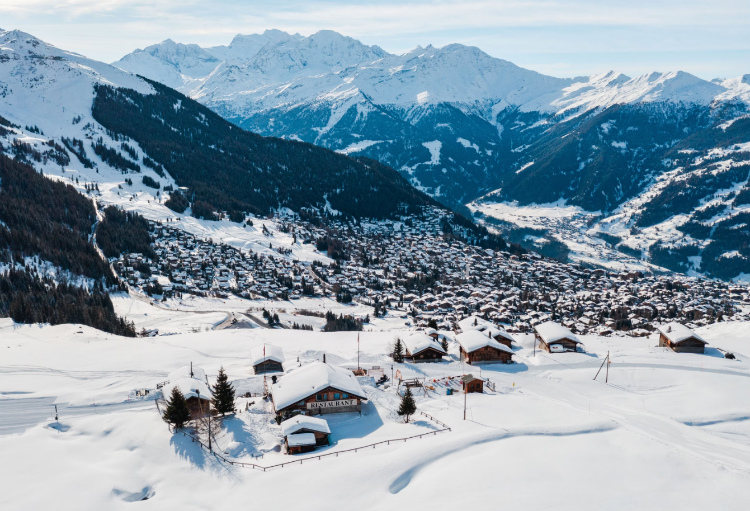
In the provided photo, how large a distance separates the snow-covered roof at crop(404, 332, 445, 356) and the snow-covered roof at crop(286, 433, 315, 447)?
26008 millimetres

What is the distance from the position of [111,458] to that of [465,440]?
29290 mm

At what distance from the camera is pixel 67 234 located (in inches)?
5778

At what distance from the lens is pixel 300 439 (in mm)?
42719

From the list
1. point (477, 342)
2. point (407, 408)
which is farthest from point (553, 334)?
point (407, 408)

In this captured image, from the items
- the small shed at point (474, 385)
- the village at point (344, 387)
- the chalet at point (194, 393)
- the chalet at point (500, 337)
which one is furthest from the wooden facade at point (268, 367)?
the chalet at point (500, 337)

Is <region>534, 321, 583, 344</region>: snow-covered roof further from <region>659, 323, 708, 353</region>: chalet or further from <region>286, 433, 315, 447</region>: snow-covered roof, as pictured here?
<region>286, 433, 315, 447</region>: snow-covered roof

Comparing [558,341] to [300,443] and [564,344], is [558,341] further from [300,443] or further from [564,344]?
[300,443]

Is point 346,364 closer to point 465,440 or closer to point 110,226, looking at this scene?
point 465,440

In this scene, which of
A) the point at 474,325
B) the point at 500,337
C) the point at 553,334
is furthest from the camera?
the point at 474,325

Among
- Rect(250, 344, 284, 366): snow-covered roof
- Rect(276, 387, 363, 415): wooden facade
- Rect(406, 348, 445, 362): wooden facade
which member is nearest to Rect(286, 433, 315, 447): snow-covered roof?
Rect(276, 387, 363, 415): wooden facade

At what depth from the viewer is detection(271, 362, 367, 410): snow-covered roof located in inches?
1919

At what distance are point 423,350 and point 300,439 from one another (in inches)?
1101

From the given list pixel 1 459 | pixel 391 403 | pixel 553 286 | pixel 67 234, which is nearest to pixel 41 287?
pixel 67 234

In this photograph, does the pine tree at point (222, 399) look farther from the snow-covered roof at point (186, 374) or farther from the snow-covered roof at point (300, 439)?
the snow-covered roof at point (300, 439)
